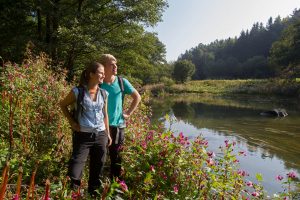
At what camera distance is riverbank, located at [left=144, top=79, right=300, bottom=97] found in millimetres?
45219

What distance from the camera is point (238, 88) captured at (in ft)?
183

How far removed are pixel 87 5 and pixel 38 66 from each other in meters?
10.0

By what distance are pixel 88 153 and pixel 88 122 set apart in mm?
383

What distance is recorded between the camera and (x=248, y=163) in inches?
396

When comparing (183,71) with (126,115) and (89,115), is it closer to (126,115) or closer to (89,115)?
(126,115)

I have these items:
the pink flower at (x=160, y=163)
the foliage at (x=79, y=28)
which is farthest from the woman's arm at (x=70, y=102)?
the foliage at (x=79, y=28)

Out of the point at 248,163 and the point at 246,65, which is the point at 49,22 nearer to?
the point at 248,163

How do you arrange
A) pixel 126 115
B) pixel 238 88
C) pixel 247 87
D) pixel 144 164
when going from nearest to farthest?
pixel 144 164 → pixel 126 115 → pixel 247 87 → pixel 238 88

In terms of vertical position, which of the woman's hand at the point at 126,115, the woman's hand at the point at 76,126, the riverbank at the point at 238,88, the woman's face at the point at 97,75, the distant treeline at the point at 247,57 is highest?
the distant treeline at the point at 247,57

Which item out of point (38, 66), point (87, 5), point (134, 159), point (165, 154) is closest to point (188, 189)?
point (165, 154)

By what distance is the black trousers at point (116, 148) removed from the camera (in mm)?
4531

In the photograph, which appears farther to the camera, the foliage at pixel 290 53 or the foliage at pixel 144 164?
the foliage at pixel 290 53

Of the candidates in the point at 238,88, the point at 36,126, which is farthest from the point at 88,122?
the point at 238,88

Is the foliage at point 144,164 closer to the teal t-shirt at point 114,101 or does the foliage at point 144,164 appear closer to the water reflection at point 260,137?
the teal t-shirt at point 114,101
